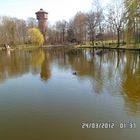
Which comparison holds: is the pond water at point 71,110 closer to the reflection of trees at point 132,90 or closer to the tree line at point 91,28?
the reflection of trees at point 132,90

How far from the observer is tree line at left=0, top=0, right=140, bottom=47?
26.0m

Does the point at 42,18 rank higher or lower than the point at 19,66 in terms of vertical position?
higher

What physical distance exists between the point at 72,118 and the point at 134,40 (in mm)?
21604

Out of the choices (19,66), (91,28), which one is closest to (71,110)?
(19,66)

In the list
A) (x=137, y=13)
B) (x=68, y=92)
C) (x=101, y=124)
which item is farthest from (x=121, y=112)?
(x=137, y=13)

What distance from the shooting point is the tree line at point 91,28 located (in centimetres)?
2600

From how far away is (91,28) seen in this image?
53000mm

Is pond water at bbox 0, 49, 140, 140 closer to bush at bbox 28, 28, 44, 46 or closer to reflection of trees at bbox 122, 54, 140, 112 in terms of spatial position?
reflection of trees at bbox 122, 54, 140, 112
